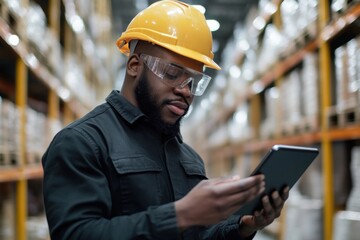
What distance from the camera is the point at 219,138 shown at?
10375mm

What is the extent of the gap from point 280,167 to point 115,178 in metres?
0.58

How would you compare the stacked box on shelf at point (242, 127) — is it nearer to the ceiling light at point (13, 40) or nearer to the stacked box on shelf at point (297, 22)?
the stacked box on shelf at point (297, 22)

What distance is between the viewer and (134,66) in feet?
6.21

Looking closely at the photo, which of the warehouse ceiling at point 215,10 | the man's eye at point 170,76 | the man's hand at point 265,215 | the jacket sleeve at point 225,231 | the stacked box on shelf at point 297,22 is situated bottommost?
the jacket sleeve at point 225,231

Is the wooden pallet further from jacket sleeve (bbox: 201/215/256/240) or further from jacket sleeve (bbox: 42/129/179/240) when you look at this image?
jacket sleeve (bbox: 42/129/179/240)

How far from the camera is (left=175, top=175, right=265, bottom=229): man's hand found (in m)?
1.35

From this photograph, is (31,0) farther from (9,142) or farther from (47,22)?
(9,142)

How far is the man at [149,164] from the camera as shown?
1.40m

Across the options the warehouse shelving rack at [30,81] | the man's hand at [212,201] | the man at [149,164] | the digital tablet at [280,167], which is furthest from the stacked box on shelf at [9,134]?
the man's hand at [212,201]

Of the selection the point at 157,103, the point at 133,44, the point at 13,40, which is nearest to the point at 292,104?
the point at 13,40

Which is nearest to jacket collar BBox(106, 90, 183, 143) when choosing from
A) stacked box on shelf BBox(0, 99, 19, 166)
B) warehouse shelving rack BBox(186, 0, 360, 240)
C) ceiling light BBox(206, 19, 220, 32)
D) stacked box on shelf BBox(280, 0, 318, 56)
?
stacked box on shelf BBox(0, 99, 19, 166)

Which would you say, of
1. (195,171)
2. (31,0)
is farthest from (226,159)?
(195,171)

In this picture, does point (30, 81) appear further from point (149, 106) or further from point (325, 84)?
point (149, 106)

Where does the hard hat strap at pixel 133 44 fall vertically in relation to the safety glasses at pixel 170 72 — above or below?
above
